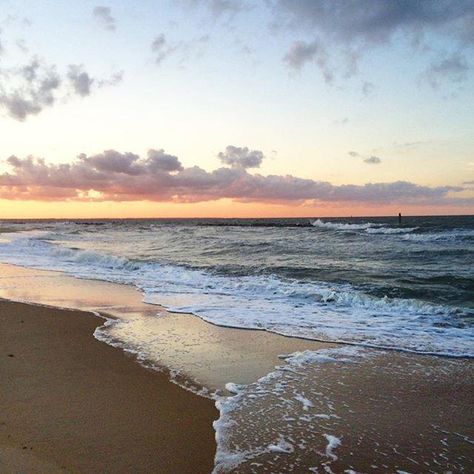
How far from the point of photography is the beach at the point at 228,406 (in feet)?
11.3

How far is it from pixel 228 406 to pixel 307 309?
5826 mm

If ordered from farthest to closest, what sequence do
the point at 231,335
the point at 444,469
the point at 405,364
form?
1. the point at 231,335
2. the point at 405,364
3. the point at 444,469

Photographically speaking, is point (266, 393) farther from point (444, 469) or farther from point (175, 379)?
point (444, 469)

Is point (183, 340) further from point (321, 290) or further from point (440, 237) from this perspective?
point (440, 237)

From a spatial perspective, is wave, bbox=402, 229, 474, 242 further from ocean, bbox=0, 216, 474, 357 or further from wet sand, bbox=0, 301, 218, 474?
wet sand, bbox=0, 301, 218, 474

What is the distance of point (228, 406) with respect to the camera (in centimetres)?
445

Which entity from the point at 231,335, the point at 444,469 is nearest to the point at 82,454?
the point at 444,469

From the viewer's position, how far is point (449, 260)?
62.4 ft

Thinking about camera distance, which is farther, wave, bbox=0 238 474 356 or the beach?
wave, bbox=0 238 474 356

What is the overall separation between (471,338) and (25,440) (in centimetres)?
703

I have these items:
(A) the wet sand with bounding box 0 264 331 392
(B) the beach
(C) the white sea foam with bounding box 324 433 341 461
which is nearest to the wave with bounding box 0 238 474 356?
(A) the wet sand with bounding box 0 264 331 392

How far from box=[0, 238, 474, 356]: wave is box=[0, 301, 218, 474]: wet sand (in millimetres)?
3156

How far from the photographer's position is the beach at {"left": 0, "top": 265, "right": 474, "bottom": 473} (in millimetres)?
3439

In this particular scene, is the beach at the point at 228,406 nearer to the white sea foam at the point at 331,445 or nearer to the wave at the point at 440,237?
the white sea foam at the point at 331,445
